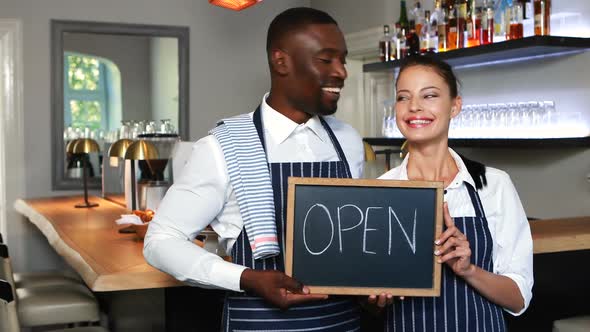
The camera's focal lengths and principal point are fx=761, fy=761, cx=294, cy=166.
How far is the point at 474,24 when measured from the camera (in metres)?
4.03

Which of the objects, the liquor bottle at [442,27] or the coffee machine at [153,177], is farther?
the liquor bottle at [442,27]

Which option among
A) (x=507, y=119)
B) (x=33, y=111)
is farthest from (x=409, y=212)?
(x=33, y=111)

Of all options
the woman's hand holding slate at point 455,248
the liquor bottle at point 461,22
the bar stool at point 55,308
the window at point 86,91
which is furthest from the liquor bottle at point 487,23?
the window at point 86,91

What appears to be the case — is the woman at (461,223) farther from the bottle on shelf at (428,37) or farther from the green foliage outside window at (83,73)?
the green foliage outside window at (83,73)

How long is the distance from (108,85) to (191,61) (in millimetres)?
685

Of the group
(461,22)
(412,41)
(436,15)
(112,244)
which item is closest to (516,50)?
(461,22)

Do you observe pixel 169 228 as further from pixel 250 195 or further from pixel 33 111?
pixel 33 111

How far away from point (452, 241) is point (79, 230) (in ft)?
7.41

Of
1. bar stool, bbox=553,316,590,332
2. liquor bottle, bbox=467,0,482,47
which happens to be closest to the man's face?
bar stool, bbox=553,316,590,332

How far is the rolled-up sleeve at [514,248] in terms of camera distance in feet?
5.17

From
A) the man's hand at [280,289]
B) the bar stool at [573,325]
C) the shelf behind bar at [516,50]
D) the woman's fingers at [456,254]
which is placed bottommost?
the bar stool at [573,325]

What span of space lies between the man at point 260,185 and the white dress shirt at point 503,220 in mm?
294

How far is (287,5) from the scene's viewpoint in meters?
6.55

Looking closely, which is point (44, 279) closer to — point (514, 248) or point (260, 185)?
point (260, 185)
